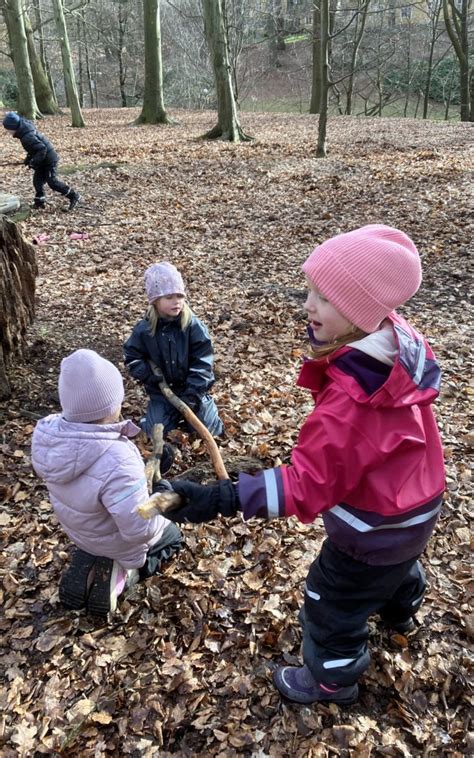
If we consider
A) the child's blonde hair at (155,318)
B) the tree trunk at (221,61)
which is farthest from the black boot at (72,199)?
the tree trunk at (221,61)

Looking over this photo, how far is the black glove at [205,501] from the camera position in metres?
1.90

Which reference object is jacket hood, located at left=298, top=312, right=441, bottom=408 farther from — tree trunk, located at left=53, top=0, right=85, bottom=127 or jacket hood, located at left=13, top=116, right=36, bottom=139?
tree trunk, located at left=53, top=0, right=85, bottom=127

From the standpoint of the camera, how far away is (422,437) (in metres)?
1.88

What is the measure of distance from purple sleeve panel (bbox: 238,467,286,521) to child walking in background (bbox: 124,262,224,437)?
2356mm

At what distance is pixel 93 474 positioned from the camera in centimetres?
257

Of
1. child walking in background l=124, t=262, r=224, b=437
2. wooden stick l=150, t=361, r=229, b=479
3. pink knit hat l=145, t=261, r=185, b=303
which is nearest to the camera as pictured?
wooden stick l=150, t=361, r=229, b=479

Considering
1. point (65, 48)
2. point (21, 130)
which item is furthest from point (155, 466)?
point (65, 48)

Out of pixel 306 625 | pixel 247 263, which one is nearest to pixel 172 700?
pixel 306 625

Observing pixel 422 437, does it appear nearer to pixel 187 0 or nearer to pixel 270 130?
pixel 270 130

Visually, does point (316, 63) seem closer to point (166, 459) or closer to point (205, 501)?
point (166, 459)

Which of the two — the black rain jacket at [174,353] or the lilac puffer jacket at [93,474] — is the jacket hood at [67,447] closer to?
the lilac puffer jacket at [93,474]

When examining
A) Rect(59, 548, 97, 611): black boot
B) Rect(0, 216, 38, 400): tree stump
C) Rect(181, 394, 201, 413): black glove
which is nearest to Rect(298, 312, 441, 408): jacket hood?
Rect(59, 548, 97, 611): black boot

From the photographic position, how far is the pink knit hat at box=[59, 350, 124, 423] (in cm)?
248

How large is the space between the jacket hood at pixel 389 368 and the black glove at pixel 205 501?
0.57 metres
